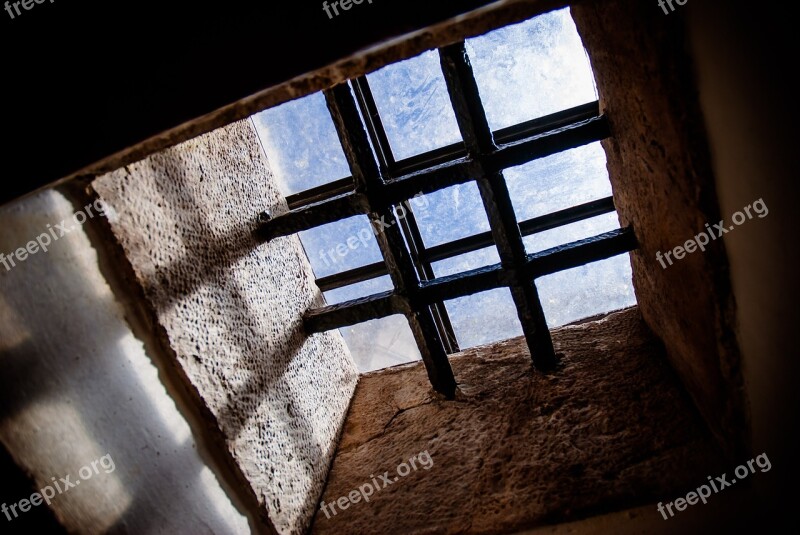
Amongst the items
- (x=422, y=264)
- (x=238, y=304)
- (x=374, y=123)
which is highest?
(x=374, y=123)

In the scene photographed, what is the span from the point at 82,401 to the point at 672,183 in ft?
3.37

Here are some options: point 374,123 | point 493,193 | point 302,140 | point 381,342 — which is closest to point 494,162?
point 493,193

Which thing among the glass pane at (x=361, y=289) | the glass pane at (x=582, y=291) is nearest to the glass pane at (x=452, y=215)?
the glass pane at (x=361, y=289)

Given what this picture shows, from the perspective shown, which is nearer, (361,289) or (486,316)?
(361,289)

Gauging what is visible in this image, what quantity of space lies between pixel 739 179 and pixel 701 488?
0.59 m

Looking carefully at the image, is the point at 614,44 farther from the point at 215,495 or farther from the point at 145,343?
the point at 215,495

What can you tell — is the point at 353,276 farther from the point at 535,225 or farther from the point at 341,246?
the point at 535,225

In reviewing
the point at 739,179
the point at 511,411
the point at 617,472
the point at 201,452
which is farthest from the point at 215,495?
the point at 739,179

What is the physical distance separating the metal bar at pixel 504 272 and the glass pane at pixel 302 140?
709 mm

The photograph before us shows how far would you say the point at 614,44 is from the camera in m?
0.75

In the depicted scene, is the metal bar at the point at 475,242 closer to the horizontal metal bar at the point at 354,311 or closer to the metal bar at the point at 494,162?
the horizontal metal bar at the point at 354,311

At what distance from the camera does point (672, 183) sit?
0.71m

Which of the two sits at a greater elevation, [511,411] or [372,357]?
[511,411]

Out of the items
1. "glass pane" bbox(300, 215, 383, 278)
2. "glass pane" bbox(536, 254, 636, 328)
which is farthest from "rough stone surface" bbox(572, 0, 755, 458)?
"glass pane" bbox(536, 254, 636, 328)
